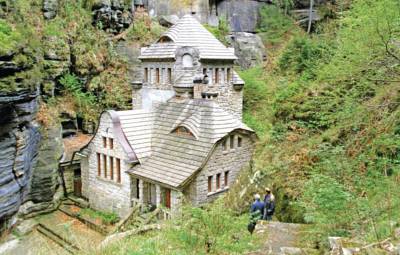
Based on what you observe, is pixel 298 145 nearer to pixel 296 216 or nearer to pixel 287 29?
pixel 296 216

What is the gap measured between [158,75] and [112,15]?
29.9ft

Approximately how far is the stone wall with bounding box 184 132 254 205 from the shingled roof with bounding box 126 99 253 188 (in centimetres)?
45

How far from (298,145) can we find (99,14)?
21253 mm

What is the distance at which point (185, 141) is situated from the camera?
56.4 ft

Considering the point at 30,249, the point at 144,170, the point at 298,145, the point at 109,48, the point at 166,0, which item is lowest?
the point at 30,249

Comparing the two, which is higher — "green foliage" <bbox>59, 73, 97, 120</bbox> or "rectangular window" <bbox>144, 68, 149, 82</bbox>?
Answer: "rectangular window" <bbox>144, 68, 149, 82</bbox>

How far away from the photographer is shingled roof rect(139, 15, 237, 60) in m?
22.2

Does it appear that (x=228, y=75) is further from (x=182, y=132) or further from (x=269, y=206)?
(x=269, y=206)

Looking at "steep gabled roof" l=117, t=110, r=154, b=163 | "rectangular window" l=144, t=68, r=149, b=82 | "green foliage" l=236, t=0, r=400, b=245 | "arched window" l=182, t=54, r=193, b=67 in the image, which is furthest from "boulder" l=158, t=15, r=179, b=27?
"green foliage" l=236, t=0, r=400, b=245

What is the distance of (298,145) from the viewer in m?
12.1

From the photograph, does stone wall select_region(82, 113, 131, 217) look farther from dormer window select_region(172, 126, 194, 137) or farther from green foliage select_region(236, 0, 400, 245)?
green foliage select_region(236, 0, 400, 245)

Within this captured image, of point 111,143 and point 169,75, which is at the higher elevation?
point 169,75

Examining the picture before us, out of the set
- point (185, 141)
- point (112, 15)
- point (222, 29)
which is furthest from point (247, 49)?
point (185, 141)

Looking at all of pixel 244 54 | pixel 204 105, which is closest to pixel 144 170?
pixel 204 105
